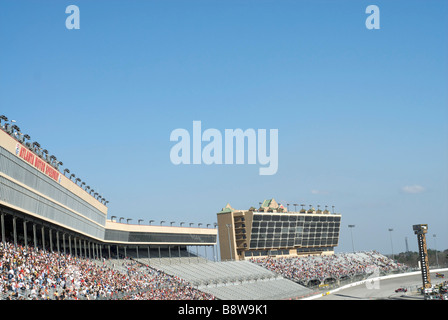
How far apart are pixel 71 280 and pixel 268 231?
6752cm

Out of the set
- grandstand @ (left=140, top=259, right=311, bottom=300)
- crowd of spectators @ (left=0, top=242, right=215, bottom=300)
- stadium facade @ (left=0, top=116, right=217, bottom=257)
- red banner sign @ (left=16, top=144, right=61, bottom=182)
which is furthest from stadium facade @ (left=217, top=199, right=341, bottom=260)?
red banner sign @ (left=16, top=144, right=61, bottom=182)

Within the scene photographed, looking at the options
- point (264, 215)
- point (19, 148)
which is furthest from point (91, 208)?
point (264, 215)

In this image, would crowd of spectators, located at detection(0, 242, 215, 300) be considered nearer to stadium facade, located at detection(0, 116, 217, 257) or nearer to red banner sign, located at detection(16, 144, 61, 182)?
stadium facade, located at detection(0, 116, 217, 257)

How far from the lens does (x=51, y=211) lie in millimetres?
48156

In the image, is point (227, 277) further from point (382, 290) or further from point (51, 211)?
point (51, 211)

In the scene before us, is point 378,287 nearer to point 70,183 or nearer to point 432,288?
point 432,288

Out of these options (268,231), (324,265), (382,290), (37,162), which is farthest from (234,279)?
(37,162)

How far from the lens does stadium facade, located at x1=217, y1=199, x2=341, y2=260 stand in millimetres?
103188

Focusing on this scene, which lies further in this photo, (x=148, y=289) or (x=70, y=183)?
(x=148, y=289)

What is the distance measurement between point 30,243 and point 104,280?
8407 millimetres

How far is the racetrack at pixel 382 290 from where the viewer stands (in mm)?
73875

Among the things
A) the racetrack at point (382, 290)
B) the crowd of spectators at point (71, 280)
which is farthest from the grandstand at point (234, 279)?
the racetrack at point (382, 290)

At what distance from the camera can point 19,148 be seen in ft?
128
